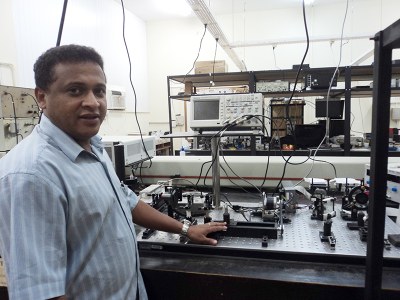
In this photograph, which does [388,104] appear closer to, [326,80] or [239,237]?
[239,237]

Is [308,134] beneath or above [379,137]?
beneath

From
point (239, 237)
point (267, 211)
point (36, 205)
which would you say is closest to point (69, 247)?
point (36, 205)

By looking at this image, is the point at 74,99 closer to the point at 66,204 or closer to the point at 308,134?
the point at 66,204

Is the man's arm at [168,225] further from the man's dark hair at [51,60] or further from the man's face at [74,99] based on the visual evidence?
the man's dark hair at [51,60]

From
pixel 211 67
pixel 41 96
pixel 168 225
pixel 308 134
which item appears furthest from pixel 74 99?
pixel 211 67

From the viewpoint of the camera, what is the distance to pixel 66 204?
0.69 meters

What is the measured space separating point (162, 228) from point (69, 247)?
17.1 inches

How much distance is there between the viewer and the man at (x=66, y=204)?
0.63 metres

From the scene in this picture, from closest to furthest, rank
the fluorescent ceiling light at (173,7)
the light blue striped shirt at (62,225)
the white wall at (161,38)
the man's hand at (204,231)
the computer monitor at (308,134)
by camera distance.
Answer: the light blue striped shirt at (62,225), the man's hand at (204,231), the white wall at (161,38), the computer monitor at (308,134), the fluorescent ceiling light at (173,7)

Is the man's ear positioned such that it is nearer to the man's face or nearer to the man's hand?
the man's face

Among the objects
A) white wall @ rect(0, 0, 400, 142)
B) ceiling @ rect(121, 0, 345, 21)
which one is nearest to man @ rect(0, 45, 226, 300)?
white wall @ rect(0, 0, 400, 142)

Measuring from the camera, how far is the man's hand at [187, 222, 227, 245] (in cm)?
104

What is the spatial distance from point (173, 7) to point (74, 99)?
5.83m

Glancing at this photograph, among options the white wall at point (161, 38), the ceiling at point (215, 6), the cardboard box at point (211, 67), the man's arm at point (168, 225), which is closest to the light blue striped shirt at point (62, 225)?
the man's arm at point (168, 225)
